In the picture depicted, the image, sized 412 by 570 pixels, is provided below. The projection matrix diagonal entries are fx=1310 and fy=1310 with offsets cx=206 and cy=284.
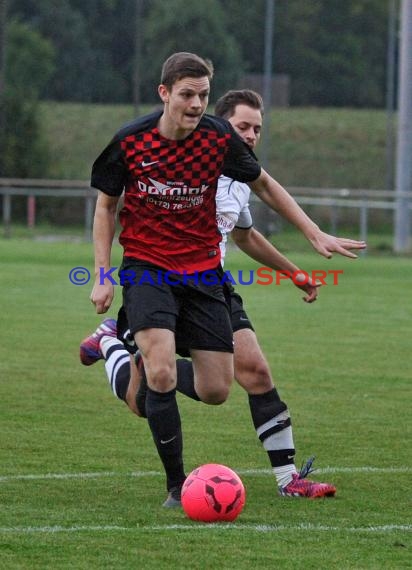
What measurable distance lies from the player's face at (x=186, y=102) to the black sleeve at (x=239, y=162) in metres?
0.28

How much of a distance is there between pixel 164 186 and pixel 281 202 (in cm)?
66

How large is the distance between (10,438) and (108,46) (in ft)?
133

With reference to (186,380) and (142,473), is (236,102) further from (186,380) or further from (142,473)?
(142,473)

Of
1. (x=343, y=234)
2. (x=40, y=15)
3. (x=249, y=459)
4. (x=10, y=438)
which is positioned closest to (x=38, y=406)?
(x=10, y=438)

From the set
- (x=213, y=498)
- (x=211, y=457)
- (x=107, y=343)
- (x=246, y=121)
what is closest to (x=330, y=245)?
(x=246, y=121)

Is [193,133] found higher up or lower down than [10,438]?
higher up

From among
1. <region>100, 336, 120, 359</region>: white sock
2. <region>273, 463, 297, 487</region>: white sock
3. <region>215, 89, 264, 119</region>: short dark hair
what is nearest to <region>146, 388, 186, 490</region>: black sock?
<region>273, 463, 297, 487</region>: white sock

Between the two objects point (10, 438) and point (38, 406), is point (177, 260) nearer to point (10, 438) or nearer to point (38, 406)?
point (10, 438)

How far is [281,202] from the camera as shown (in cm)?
636

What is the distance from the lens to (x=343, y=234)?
34.5 m

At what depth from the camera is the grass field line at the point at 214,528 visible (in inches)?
208

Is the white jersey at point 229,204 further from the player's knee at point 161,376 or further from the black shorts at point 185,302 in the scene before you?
the player's knee at point 161,376

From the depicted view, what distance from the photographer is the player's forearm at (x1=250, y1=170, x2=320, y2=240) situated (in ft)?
20.5

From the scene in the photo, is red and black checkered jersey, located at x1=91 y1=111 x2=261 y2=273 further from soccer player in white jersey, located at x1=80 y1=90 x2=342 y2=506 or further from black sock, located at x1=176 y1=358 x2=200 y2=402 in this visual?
black sock, located at x1=176 y1=358 x2=200 y2=402
